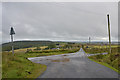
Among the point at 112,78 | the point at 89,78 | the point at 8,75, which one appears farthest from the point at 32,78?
the point at 112,78

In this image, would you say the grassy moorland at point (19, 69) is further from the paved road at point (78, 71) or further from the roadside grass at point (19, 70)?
the paved road at point (78, 71)

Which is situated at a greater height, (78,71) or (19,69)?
(19,69)

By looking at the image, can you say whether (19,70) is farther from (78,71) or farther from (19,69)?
(78,71)

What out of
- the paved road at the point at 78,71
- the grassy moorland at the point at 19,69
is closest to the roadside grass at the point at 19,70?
the grassy moorland at the point at 19,69

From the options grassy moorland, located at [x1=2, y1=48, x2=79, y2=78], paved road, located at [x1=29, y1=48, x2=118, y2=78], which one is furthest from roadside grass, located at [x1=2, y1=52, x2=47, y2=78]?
paved road, located at [x1=29, y1=48, x2=118, y2=78]

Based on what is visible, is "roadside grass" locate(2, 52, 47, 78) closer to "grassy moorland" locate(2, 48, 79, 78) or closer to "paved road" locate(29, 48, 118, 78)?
"grassy moorland" locate(2, 48, 79, 78)

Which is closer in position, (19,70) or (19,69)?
(19,70)

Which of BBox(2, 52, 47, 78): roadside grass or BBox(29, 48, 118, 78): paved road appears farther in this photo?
BBox(2, 52, 47, 78): roadside grass

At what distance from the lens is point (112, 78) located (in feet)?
25.6

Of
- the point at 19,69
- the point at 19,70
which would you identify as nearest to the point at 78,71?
the point at 19,70

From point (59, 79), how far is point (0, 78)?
5.72 meters

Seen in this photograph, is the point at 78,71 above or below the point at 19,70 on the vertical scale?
below

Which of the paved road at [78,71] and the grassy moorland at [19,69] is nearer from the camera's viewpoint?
the paved road at [78,71]

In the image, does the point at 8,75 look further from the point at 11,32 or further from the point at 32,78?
the point at 11,32
